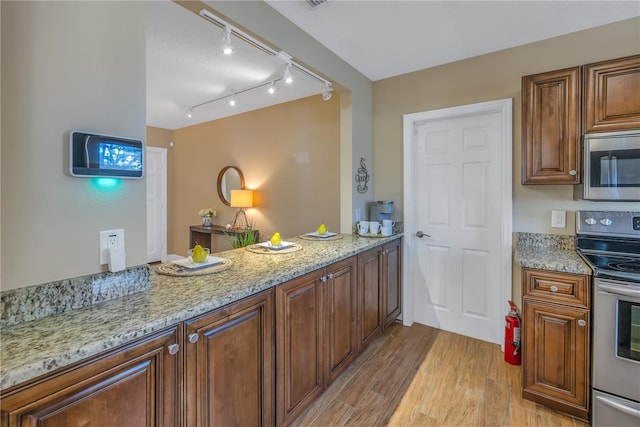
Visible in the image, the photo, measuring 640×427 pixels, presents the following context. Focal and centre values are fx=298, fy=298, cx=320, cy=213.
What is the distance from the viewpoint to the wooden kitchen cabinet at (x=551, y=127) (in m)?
2.03

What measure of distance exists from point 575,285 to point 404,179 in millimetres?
1606

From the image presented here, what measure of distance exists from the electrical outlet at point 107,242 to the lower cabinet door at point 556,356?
2297 mm

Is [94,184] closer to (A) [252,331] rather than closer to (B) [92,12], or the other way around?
(B) [92,12]

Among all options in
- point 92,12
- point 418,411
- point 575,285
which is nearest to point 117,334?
point 92,12

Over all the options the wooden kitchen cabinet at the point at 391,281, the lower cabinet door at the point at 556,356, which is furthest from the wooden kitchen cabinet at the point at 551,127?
the wooden kitchen cabinet at the point at 391,281

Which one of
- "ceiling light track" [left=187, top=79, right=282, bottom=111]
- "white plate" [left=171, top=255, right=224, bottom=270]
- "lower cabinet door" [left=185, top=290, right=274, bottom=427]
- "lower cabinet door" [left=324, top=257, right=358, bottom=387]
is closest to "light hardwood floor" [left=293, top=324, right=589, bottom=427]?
"lower cabinet door" [left=324, top=257, right=358, bottom=387]

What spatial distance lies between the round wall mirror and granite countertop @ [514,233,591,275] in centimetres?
353

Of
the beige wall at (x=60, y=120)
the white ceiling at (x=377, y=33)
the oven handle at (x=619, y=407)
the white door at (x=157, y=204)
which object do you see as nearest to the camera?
the beige wall at (x=60, y=120)

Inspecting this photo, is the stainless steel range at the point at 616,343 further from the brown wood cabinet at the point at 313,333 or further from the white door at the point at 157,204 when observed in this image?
the white door at the point at 157,204

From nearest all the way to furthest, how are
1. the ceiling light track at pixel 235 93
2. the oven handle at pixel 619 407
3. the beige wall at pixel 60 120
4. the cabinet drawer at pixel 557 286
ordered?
1. the beige wall at pixel 60 120
2. the oven handle at pixel 619 407
3. the cabinet drawer at pixel 557 286
4. the ceiling light track at pixel 235 93

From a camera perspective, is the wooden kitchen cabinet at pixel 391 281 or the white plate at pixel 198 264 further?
the wooden kitchen cabinet at pixel 391 281

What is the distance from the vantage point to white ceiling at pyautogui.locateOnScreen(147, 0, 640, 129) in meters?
1.96

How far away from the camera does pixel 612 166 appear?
6.39ft

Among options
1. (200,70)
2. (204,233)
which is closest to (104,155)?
(200,70)
